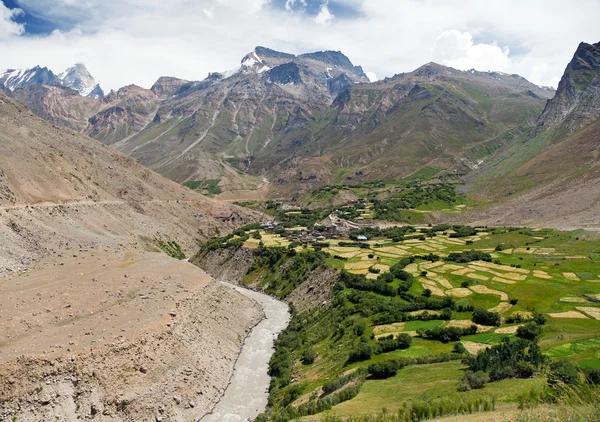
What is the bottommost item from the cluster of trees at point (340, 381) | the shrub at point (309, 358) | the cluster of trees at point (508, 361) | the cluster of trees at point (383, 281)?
the shrub at point (309, 358)

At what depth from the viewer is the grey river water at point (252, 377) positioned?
185 feet

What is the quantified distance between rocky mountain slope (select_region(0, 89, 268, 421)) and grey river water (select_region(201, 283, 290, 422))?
1.84m

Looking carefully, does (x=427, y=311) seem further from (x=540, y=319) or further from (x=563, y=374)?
(x=563, y=374)

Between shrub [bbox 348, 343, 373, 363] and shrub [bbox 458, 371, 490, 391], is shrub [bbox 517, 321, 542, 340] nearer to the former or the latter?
shrub [bbox 458, 371, 490, 391]

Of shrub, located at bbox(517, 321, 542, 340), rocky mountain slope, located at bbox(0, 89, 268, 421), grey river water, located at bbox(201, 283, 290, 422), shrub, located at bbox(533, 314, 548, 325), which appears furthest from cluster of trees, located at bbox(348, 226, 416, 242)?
shrub, located at bbox(517, 321, 542, 340)

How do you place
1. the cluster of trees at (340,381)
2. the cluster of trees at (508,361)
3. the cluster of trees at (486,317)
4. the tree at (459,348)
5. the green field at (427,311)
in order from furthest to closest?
the cluster of trees at (486,317) → the tree at (459,348) → the cluster of trees at (340,381) → the green field at (427,311) → the cluster of trees at (508,361)

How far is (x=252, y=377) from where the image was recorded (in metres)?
66.6

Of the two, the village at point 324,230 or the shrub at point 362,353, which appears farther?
the village at point 324,230

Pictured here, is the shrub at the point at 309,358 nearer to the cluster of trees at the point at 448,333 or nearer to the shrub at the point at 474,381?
the cluster of trees at the point at 448,333

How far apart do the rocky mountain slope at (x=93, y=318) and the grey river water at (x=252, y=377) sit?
1.84m

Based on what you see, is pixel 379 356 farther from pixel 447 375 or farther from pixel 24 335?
pixel 24 335

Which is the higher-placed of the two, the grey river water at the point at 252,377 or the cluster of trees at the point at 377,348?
the cluster of trees at the point at 377,348

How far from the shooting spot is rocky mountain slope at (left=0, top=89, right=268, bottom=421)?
48.2 metres

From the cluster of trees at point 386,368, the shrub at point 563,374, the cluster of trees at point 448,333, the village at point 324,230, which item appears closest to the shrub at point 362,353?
the cluster of trees at point 386,368
